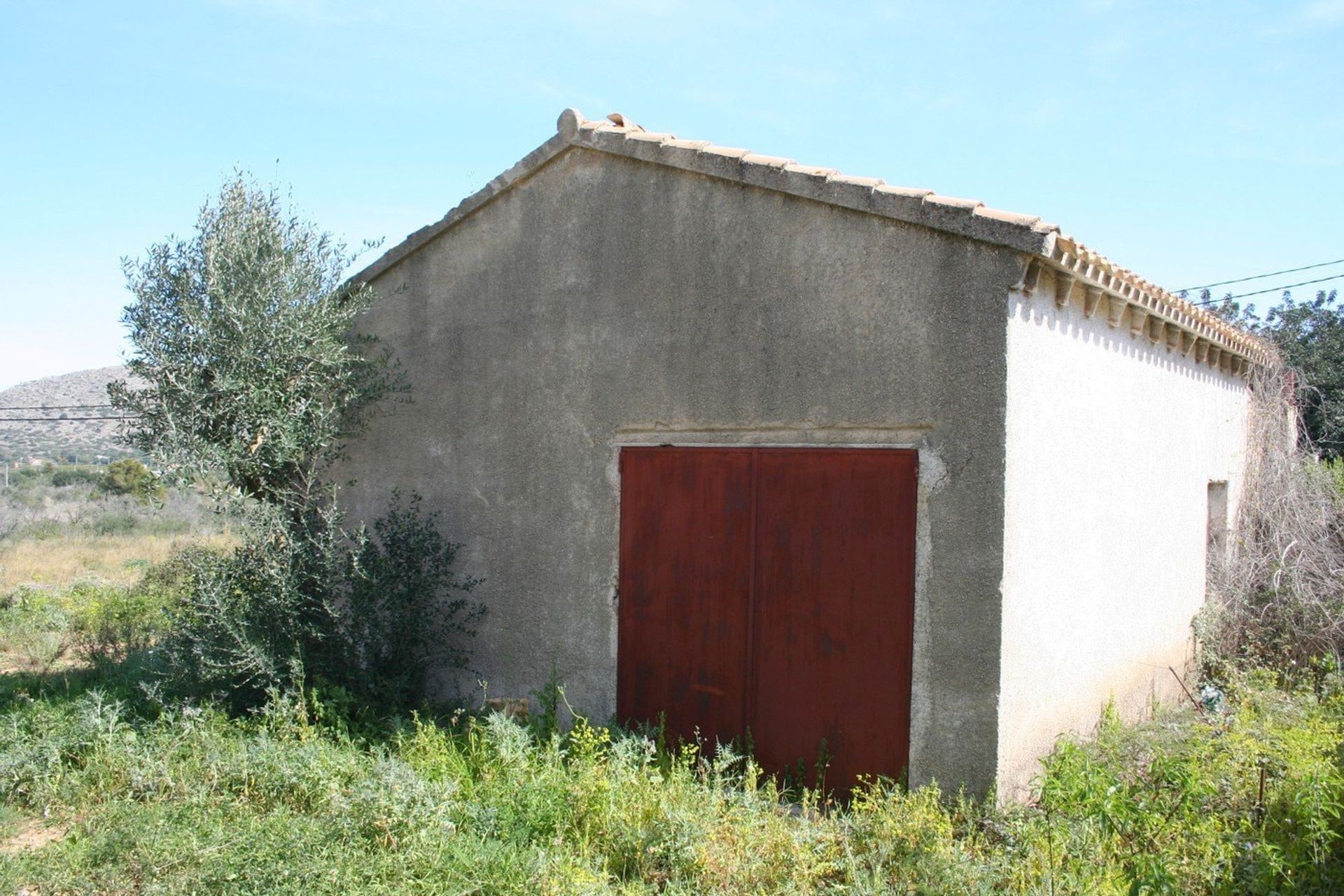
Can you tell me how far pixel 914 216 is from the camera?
17.7ft

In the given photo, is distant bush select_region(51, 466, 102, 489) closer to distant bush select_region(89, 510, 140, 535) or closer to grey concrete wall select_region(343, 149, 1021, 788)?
distant bush select_region(89, 510, 140, 535)

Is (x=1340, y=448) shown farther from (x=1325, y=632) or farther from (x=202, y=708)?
(x=202, y=708)

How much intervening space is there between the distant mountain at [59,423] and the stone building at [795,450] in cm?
→ 4072

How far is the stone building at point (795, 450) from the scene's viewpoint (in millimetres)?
5332

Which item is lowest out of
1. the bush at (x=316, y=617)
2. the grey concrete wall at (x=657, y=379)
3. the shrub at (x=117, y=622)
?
the shrub at (x=117, y=622)

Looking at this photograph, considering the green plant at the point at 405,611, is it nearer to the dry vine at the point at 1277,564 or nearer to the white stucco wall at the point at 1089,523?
the white stucco wall at the point at 1089,523

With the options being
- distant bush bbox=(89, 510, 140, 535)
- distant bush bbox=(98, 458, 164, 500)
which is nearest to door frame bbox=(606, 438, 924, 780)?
distant bush bbox=(89, 510, 140, 535)

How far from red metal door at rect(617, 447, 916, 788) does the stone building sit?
0.02 meters

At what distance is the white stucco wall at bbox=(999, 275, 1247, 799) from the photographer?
533cm

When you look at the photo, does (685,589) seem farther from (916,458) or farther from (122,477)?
(122,477)

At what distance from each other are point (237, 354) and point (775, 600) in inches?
167

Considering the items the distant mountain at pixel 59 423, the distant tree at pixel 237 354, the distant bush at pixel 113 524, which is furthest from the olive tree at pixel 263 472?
the distant mountain at pixel 59 423

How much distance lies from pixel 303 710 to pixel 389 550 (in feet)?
4.20

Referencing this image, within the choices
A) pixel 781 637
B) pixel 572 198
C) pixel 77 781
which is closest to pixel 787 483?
pixel 781 637
